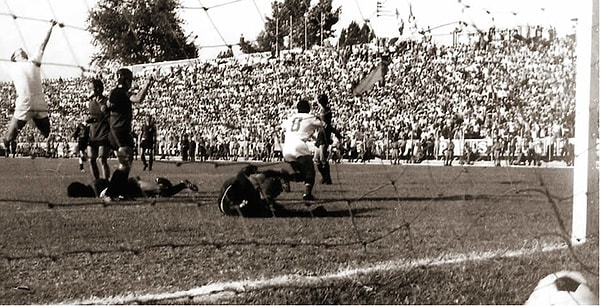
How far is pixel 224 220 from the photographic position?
5836 millimetres

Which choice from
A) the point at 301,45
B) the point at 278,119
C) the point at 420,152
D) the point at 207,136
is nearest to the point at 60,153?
the point at 207,136

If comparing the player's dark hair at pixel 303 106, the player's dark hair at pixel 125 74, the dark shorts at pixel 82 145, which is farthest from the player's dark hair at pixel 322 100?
the dark shorts at pixel 82 145

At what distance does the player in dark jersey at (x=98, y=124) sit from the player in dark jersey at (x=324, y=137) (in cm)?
195

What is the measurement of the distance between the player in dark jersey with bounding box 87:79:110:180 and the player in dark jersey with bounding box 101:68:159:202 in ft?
0.30

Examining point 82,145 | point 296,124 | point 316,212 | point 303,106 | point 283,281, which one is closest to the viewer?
point 283,281

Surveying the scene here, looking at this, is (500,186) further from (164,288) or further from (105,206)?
(164,288)

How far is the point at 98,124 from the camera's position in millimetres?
7203

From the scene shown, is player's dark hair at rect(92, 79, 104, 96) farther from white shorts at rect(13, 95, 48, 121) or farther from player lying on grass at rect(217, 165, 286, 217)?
player lying on grass at rect(217, 165, 286, 217)

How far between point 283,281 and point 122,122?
9.12ft

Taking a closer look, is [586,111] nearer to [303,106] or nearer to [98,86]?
[303,106]

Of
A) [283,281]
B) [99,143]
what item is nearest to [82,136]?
[99,143]

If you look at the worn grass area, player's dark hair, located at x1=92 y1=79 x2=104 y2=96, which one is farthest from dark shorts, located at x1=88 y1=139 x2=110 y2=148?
player's dark hair, located at x1=92 y1=79 x2=104 y2=96

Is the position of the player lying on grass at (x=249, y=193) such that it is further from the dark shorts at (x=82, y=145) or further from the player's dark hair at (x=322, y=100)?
the dark shorts at (x=82, y=145)

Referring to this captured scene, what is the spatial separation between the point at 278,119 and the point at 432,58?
6.76ft
